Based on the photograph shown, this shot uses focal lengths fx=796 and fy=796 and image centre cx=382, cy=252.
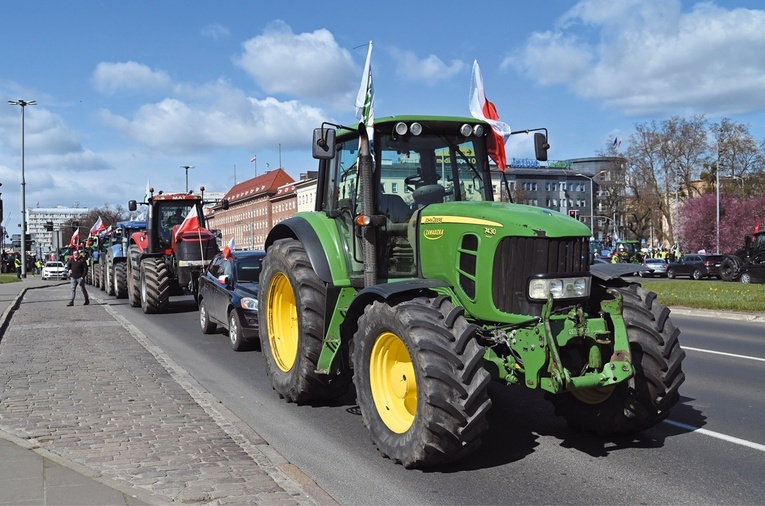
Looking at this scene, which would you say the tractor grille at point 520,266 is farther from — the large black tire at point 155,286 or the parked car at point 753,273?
the parked car at point 753,273

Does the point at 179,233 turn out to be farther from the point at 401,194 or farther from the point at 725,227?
the point at 725,227

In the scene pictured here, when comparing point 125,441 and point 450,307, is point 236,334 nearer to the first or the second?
point 125,441

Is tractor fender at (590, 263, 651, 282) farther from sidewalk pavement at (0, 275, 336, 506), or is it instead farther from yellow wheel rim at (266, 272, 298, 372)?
yellow wheel rim at (266, 272, 298, 372)

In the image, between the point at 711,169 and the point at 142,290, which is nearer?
the point at 142,290

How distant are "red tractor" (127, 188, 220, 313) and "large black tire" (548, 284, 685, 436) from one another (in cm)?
1471

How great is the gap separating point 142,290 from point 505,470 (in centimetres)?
1655

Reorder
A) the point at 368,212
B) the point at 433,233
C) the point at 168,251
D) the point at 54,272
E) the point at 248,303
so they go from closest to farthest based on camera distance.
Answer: the point at 433,233 < the point at 368,212 < the point at 248,303 < the point at 168,251 < the point at 54,272

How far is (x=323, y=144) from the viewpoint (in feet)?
24.4

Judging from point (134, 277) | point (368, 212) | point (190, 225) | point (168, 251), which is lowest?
point (134, 277)

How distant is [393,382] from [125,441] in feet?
7.77

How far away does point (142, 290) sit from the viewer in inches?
827

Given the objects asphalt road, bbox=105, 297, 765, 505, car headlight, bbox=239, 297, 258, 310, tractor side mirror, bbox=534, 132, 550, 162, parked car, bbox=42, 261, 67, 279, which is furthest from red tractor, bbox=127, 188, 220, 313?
parked car, bbox=42, 261, 67, 279

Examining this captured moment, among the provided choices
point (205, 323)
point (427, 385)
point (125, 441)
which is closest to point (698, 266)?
point (205, 323)

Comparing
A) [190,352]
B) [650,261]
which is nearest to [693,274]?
[650,261]
